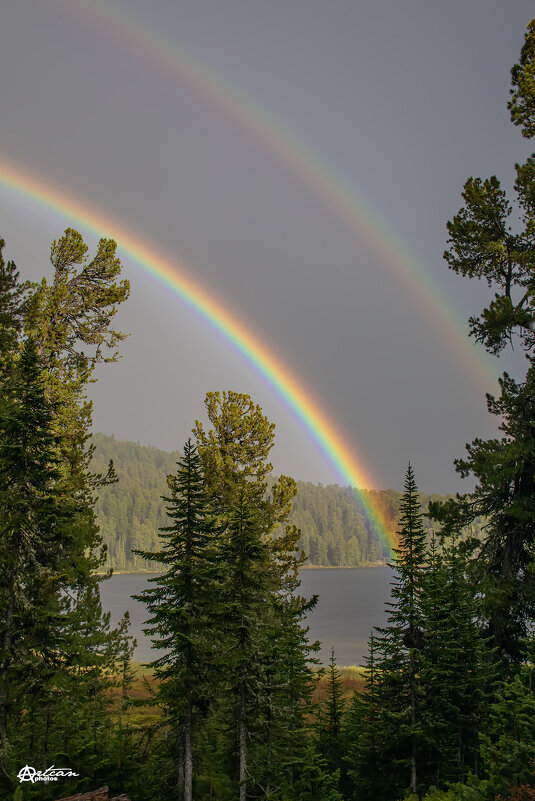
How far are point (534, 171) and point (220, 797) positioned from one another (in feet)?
69.1

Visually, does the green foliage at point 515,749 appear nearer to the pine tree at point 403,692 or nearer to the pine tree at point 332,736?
the pine tree at point 403,692

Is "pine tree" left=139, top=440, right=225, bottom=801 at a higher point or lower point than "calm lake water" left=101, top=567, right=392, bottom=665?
higher

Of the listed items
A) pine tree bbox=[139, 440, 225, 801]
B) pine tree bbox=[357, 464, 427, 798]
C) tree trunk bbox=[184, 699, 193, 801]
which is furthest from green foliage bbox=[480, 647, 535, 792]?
tree trunk bbox=[184, 699, 193, 801]

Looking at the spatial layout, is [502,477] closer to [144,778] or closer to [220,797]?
[220,797]

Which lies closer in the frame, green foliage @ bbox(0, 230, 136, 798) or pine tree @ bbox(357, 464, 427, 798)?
green foliage @ bbox(0, 230, 136, 798)

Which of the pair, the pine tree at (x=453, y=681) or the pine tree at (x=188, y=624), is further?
the pine tree at (x=453, y=681)

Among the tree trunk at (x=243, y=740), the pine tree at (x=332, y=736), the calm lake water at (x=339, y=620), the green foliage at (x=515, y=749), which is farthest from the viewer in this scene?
the calm lake water at (x=339, y=620)

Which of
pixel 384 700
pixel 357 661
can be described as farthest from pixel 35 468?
pixel 357 661

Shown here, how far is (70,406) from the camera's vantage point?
19.7 meters

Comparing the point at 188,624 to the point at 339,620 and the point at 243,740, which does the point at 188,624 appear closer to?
the point at 243,740

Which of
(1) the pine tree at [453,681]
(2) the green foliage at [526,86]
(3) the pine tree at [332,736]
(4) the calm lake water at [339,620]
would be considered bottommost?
(4) the calm lake water at [339,620]

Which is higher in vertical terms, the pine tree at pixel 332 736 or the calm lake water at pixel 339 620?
the pine tree at pixel 332 736
